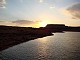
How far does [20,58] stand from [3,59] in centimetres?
437

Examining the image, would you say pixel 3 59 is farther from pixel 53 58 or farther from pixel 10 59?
pixel 53 58

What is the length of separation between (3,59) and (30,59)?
6690 millimetres

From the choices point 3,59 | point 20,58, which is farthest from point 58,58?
point 3,59

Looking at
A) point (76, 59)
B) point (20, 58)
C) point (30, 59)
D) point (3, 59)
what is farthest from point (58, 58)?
point (3, 59)

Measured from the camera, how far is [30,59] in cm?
4100

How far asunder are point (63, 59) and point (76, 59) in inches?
127

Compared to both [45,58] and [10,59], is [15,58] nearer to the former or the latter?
[10,59]

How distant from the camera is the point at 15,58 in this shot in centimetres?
4188

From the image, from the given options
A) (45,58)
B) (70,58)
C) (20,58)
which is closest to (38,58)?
(45,58)

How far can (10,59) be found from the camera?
133 ft

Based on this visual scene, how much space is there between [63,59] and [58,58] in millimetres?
1562

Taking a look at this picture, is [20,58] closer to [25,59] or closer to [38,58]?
[25,59]

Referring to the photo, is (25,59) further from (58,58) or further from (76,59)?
(76,59)

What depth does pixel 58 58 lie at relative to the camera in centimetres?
4216
